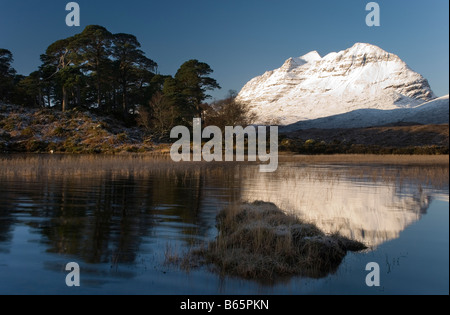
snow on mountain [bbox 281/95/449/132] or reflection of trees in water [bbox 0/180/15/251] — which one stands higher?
snow on mountain [bbox 281/95/449/132]

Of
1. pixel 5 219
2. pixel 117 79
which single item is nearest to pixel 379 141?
pixel 117 79

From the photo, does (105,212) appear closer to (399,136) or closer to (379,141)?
(399,136)

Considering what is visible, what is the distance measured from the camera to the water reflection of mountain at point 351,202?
1243 centimetres

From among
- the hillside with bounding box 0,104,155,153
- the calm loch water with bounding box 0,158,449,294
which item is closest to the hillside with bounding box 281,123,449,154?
the hillside with bounding box 0,104,155,153

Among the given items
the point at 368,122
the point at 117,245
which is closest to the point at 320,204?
the point at 117,245

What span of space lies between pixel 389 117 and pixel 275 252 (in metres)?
158

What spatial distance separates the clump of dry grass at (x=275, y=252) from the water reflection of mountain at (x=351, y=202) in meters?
1.98

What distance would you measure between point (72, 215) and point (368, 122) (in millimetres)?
154199

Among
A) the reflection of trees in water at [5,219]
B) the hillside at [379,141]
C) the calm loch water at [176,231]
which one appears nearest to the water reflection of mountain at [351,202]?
the calm loch water at [176,231]

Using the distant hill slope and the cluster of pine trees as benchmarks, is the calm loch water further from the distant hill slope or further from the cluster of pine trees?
the distant hill slope

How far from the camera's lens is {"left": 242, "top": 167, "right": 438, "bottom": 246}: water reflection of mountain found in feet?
40.8

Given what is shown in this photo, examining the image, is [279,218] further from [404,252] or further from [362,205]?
[362,205]

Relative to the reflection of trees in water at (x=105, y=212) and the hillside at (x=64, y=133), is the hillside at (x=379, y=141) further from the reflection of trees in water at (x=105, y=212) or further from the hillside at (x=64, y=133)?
the reflection of trees in water at (x=105, y=212)

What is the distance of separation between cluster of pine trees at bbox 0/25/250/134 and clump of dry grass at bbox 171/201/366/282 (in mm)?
59441
